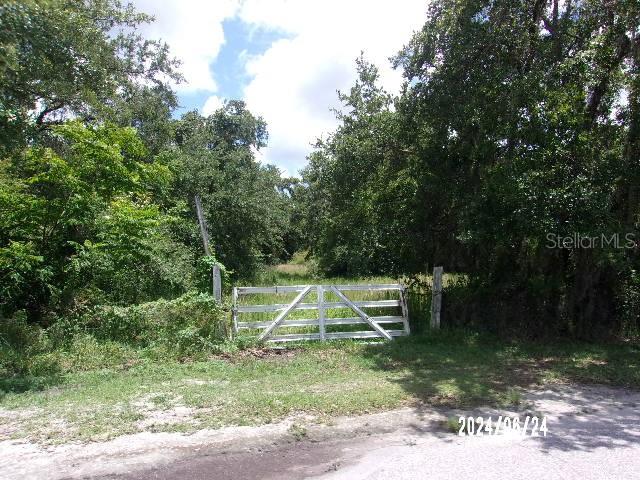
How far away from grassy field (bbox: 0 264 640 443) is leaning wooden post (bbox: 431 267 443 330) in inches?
31.6

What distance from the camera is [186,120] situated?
28391 millimetres

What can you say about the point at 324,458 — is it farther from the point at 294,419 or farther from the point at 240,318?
the point at 240,318

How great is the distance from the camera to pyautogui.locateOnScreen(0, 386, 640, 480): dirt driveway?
4762mm

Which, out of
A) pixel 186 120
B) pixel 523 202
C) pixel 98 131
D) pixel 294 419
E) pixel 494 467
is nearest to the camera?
pixel 494 467

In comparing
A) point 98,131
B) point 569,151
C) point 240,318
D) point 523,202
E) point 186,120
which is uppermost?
point 186,120

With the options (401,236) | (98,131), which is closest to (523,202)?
(401,236)

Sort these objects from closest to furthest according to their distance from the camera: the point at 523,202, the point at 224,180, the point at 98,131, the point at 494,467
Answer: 1. the point at 494,467
2. the point at 523,202
3. the point at 98,131
4. the point at 224,180

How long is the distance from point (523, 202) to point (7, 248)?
10.4 m

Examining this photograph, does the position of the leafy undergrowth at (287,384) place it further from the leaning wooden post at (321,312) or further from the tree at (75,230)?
the tree at (75,230)

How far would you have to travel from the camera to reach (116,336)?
1020 centimetres

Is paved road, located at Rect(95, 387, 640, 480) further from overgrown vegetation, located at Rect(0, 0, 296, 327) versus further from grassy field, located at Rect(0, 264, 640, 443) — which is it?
overgrown vegetation, located at Rect(0, 0, 296, 327)

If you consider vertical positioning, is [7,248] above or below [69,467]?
above

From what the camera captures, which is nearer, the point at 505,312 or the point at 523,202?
the point at 523,202
